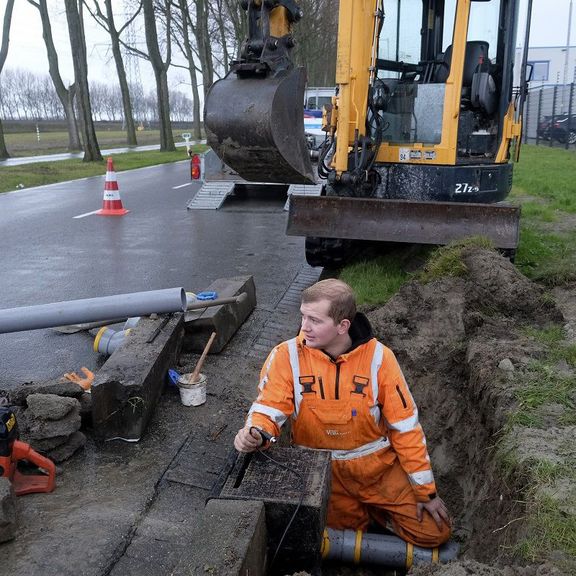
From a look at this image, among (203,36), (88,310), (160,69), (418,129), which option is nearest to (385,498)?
(88,310)

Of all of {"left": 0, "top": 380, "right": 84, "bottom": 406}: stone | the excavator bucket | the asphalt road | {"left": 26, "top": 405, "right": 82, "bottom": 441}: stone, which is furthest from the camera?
the asphalt road

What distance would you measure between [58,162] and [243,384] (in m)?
22.5

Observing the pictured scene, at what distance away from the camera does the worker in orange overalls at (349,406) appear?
3.20 m

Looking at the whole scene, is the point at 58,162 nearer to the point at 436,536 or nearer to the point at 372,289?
the point at 372,289

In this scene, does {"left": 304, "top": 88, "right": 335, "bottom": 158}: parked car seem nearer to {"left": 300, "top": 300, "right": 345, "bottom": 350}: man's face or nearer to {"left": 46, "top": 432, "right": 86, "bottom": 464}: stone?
{"left": 46, "top": 432, "right": 86, "bottom": 464}: stone

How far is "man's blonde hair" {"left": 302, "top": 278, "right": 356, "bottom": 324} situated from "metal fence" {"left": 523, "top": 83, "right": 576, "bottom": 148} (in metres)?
26.3

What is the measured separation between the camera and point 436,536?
11.1 feet

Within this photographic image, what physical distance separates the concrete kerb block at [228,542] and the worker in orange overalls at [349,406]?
16.5 inches

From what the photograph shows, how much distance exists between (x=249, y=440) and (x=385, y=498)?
35.2 inches

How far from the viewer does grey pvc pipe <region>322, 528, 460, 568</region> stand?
133 inches

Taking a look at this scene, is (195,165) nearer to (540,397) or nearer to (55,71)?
(540,397)

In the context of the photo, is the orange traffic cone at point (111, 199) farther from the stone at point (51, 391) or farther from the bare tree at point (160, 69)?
the bare tree at point (160, 69)

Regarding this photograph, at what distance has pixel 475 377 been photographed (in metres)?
4.28

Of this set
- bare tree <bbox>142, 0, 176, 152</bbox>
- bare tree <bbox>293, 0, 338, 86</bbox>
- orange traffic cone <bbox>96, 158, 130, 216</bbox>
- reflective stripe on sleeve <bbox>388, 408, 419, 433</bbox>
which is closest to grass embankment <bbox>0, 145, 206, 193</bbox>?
bare tree <bbox>142, 0, 176, 152</bbox>
